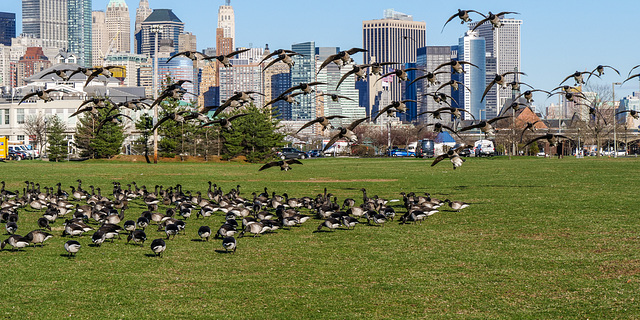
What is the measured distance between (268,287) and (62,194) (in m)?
24.2

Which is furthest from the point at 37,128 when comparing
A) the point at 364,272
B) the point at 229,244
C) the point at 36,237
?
the point at 364,272

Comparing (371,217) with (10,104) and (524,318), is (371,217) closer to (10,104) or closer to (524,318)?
(524,318)

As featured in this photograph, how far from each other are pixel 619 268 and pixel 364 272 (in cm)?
692

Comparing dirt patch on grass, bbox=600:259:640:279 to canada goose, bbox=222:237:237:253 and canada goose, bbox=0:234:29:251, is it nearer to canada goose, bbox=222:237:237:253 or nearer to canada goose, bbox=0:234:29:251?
canada goose, bbox=222:237:237:253

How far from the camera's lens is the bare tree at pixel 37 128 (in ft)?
414

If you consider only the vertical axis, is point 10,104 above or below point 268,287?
above

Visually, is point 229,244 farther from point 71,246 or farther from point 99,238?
point 71,246

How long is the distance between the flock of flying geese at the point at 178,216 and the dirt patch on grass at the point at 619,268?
9.87m

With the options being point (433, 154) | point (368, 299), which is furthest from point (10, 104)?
point (368, 299)

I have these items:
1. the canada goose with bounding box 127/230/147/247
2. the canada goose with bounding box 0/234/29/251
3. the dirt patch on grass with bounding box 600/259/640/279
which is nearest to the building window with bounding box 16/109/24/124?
the canada goose with bounding box 0/234/29/251

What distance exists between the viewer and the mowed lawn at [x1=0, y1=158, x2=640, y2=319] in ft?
50.6

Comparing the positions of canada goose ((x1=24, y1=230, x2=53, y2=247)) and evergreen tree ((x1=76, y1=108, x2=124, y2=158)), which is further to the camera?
evergreen tree ((x1=76, y1=108, x2=124, y2=158))

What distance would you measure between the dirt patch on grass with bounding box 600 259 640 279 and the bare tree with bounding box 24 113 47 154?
117992 millimetres

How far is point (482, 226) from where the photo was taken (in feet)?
90.2
